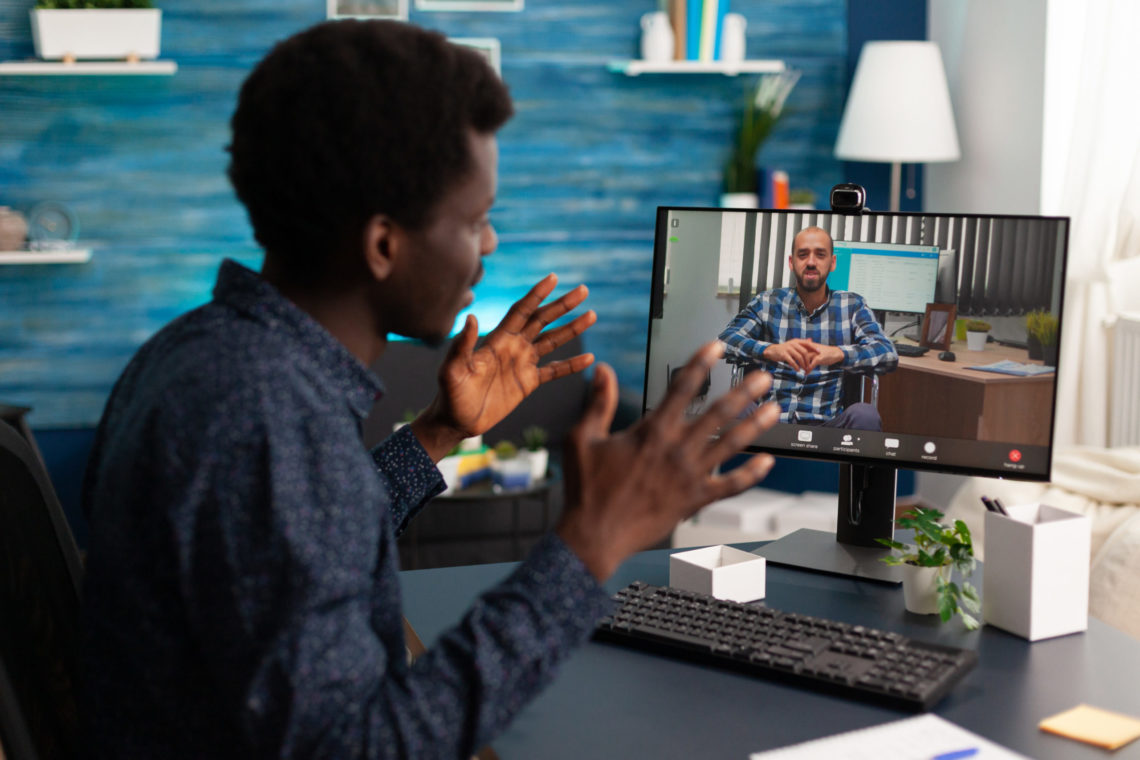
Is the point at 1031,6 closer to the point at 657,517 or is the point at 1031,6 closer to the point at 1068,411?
the point at 1068,411

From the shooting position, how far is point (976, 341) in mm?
1441

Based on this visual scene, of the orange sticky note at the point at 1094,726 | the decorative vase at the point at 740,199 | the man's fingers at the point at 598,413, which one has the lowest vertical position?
the orange sticky note at the point at 1094,726

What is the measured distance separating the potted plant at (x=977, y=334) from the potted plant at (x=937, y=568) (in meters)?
0.23

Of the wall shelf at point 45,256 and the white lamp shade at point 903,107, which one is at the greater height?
the white lamp shade at point 903,107

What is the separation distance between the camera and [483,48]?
3889 millimetres

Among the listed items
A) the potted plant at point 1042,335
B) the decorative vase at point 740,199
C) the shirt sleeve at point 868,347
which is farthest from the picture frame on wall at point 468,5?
the potted plant at point 1042,335

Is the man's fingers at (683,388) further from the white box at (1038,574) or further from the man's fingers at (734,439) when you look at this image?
the white box at (1038,574)

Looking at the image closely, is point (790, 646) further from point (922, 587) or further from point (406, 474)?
point (406, 474)

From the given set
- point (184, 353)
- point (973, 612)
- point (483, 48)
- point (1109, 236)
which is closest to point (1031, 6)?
point (1109, 236)

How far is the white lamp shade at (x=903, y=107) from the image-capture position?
12.2ft

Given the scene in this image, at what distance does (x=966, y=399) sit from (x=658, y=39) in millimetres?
2680

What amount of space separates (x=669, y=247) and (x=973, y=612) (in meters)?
0.64

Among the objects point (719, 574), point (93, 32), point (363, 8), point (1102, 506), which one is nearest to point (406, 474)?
point (719, 574)

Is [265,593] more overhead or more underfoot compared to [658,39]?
more underfoot
